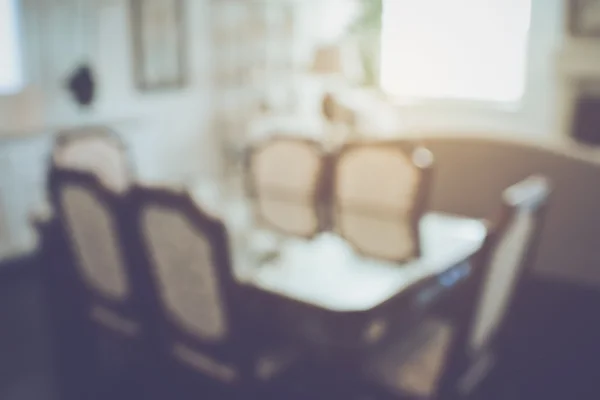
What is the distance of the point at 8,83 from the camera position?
13.4ft

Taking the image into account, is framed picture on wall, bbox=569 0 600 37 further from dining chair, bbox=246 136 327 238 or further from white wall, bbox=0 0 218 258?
dining chair, bbox=246 136 327 238

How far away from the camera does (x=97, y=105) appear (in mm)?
4594

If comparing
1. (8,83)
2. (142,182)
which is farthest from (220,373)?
(8,83)

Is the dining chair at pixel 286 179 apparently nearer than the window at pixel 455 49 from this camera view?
Yes

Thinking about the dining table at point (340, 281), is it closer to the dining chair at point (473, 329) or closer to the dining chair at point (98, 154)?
the dining chair at point (473, 329)

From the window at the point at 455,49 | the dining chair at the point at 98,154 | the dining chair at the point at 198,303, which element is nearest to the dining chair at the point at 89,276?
the dining chair at the point at 98,154

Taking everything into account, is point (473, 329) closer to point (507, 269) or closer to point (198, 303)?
point (507, 269)

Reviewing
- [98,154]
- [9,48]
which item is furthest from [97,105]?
[98,154]

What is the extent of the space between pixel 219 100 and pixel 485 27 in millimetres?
2406

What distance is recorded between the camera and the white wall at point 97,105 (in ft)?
13.3

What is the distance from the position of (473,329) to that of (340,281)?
374 millimetres

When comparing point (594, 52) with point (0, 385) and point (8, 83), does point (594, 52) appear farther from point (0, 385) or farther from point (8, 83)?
point (0, 385)

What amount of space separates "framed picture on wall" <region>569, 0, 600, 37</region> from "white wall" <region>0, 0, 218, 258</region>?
2.78 m

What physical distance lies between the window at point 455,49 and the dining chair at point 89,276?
417cm
